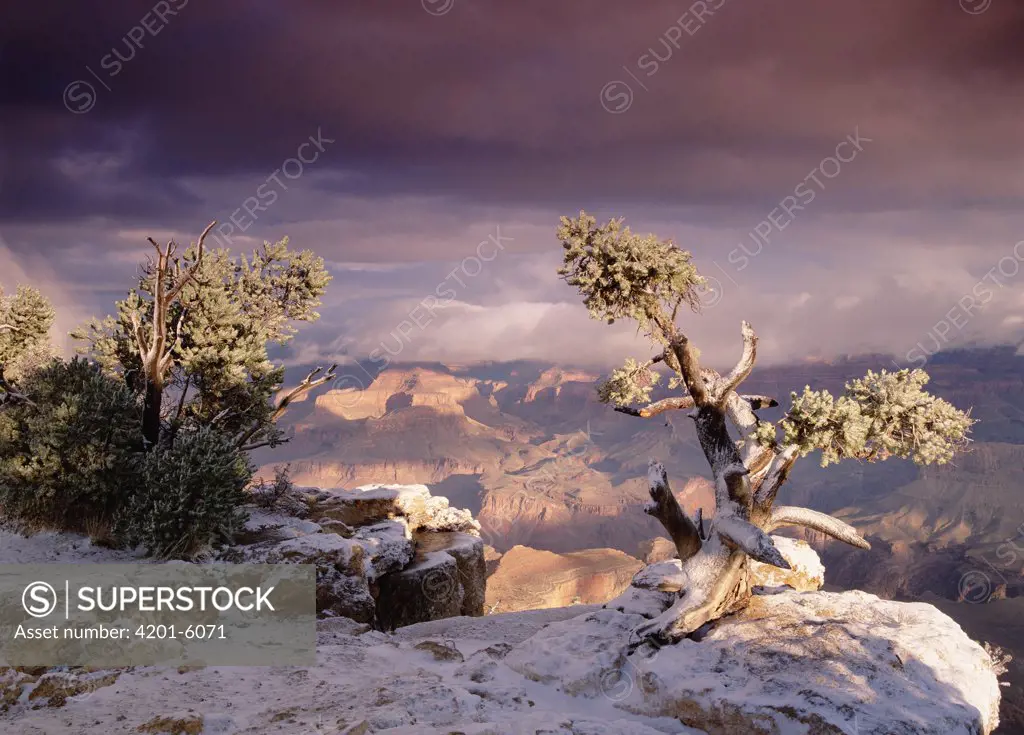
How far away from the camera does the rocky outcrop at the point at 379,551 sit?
1748cm

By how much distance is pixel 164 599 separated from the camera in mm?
13648

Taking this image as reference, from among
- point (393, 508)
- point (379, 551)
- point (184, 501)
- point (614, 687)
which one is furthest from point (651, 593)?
point (393, 508)

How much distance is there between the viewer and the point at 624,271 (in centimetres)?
1323

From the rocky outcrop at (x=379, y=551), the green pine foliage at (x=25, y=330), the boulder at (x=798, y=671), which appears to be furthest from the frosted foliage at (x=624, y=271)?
the green pine foliage at (x=25, y=330)

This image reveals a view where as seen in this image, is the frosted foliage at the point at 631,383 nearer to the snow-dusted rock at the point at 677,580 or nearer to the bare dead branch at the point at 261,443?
the snow-dusted rock at the point at 677,580

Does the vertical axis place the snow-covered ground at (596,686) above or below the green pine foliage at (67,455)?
below

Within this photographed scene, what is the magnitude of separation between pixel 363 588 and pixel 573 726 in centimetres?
1057

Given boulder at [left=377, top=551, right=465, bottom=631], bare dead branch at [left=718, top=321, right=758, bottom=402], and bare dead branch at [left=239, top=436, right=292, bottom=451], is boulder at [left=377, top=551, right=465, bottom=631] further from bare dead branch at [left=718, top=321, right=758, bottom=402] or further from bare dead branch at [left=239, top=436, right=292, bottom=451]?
bare dead branch at [left=718, top=321, right=758, bottom=402]

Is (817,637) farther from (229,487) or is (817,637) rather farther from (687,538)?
(229,487)

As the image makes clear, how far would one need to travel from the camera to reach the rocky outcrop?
1748 centimetres

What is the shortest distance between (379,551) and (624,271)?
13722 millimetres

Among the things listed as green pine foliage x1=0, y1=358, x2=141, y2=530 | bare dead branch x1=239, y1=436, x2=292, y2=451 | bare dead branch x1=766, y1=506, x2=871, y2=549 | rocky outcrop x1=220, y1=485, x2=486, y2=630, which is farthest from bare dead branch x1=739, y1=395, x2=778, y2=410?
green pine foliage x1=0, y1=358, x2=141, y2=530

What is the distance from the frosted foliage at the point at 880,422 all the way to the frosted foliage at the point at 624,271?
3.62 meters

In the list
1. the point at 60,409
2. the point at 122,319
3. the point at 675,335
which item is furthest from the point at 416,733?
the point at 122,319
